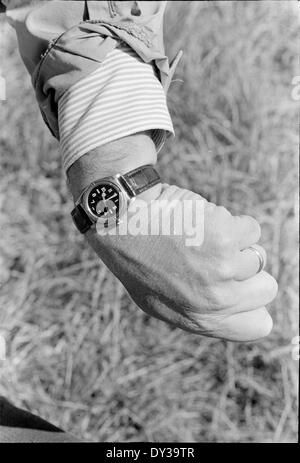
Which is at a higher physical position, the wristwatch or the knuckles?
the wristwatch

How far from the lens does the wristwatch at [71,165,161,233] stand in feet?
1.42

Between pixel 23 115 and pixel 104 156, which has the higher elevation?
pixel 104 156

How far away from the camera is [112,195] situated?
0.43m

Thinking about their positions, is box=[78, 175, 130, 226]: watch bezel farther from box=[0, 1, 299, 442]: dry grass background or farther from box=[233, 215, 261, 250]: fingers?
box=[0, 1, 299, 442]: dry grass background

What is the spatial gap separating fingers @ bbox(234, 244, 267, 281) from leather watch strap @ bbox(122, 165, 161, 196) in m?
0.07

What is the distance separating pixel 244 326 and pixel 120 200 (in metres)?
0.12

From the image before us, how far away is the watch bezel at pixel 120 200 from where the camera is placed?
43 centimetres

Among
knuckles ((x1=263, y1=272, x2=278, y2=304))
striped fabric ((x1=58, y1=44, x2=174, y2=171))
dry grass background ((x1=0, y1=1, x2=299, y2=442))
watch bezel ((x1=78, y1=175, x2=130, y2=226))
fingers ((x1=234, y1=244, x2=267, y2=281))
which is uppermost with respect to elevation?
striped fabric ((x1=58, y1=44, x2=174, y2=171))

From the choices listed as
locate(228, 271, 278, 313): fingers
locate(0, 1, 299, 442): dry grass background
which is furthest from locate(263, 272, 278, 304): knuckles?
locate(0, 1, 299, 442): dry grass background
